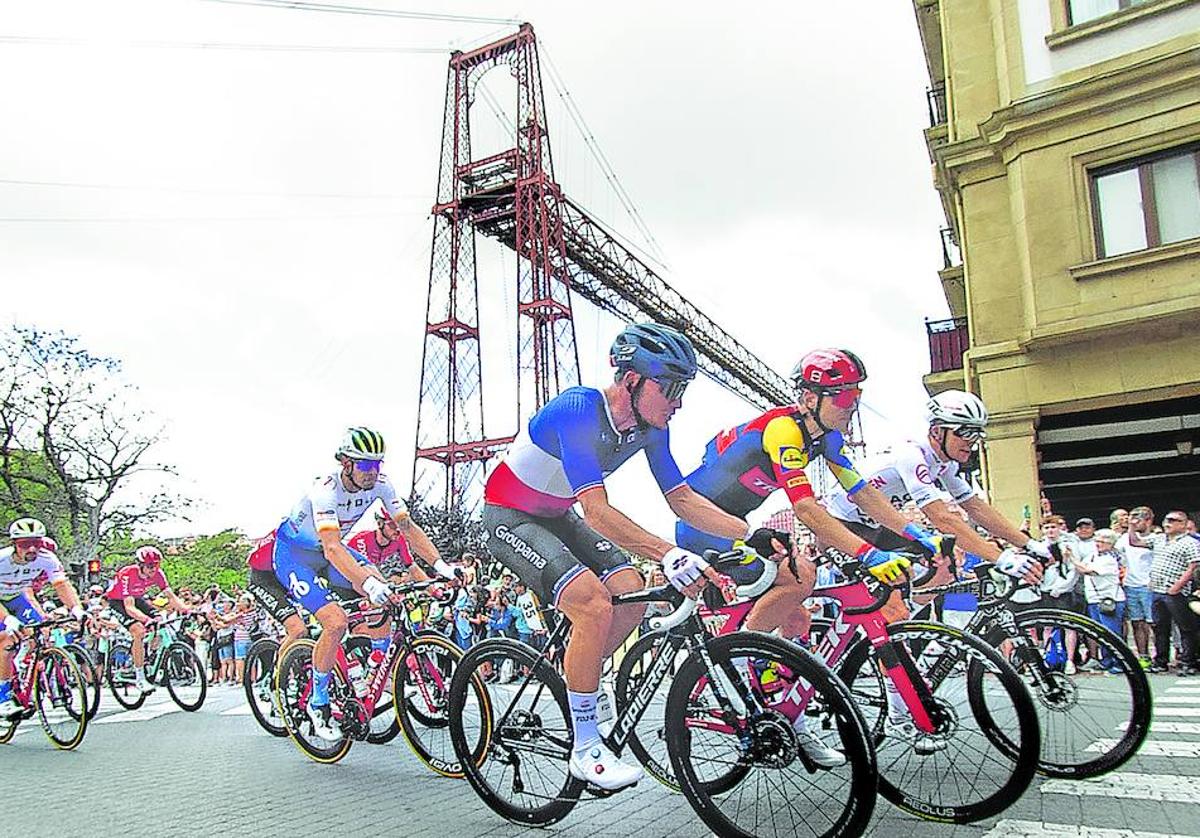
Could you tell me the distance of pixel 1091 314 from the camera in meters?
15.2

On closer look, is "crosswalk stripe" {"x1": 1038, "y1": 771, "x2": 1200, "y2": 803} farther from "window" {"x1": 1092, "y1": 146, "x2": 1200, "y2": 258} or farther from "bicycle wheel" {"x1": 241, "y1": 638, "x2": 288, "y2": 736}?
"window" {"x1": 1092, "y1": 146, "x2": 1200, "y2": 258}

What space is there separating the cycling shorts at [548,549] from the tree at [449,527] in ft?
68.4

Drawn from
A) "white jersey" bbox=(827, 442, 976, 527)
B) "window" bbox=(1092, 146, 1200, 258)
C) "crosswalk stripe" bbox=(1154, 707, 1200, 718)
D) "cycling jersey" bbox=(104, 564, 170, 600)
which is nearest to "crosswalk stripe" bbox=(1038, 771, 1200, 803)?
"white jersey" bbox=(827, 442, 976, 527)

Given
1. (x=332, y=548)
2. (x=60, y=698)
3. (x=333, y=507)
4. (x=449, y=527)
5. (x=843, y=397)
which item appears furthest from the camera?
(x=449, y=527)

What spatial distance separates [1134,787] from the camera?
4.92 m

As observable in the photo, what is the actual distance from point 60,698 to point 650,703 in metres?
6.46

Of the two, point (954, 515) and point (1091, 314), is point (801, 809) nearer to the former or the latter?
point (954, 515)

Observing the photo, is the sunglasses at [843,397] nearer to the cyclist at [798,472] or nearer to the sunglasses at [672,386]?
the cyclist at [798,472]

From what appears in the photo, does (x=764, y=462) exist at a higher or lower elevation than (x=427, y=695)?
higher

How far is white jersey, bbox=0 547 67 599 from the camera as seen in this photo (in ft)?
30.3

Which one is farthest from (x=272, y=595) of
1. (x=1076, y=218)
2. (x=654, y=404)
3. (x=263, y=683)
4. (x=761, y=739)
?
(x=1076, y=218)

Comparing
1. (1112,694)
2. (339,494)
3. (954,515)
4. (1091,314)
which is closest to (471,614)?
(339,494)

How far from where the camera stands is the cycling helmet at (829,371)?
5410 millimetres

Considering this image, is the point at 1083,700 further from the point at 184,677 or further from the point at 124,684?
the point at 124,684
